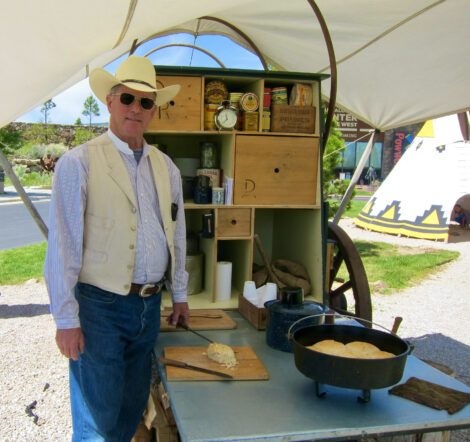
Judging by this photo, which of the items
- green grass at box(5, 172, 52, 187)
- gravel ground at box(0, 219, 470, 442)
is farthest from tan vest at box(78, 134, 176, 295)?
green grass at box(5, 172, 52, 187)

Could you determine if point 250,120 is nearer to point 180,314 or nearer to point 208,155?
point 208,155

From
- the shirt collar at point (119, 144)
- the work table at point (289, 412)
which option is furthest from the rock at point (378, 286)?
the shirt collar at point (119, 144)

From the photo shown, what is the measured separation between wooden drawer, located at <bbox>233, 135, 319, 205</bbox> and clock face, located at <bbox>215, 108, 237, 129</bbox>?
0.10 metres

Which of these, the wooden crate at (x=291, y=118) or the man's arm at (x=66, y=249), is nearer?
the man's arm at (x=66, y=249)

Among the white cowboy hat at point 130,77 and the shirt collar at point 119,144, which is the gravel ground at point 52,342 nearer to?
the shirt collar at point 119,144

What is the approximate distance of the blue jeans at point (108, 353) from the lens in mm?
1987

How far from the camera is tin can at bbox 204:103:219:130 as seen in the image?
118 inches

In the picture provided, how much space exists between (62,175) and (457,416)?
5.77 feet

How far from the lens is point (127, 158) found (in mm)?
2121

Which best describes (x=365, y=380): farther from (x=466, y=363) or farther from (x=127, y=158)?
(x=466, y=363)

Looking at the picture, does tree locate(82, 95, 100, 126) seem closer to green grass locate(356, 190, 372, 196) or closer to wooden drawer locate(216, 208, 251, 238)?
green grass locate(356, 190, 372, 196)

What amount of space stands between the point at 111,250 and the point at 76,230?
0.54 ft

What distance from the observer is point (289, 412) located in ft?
5.53

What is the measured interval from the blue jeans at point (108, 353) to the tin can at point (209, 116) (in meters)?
1.29
